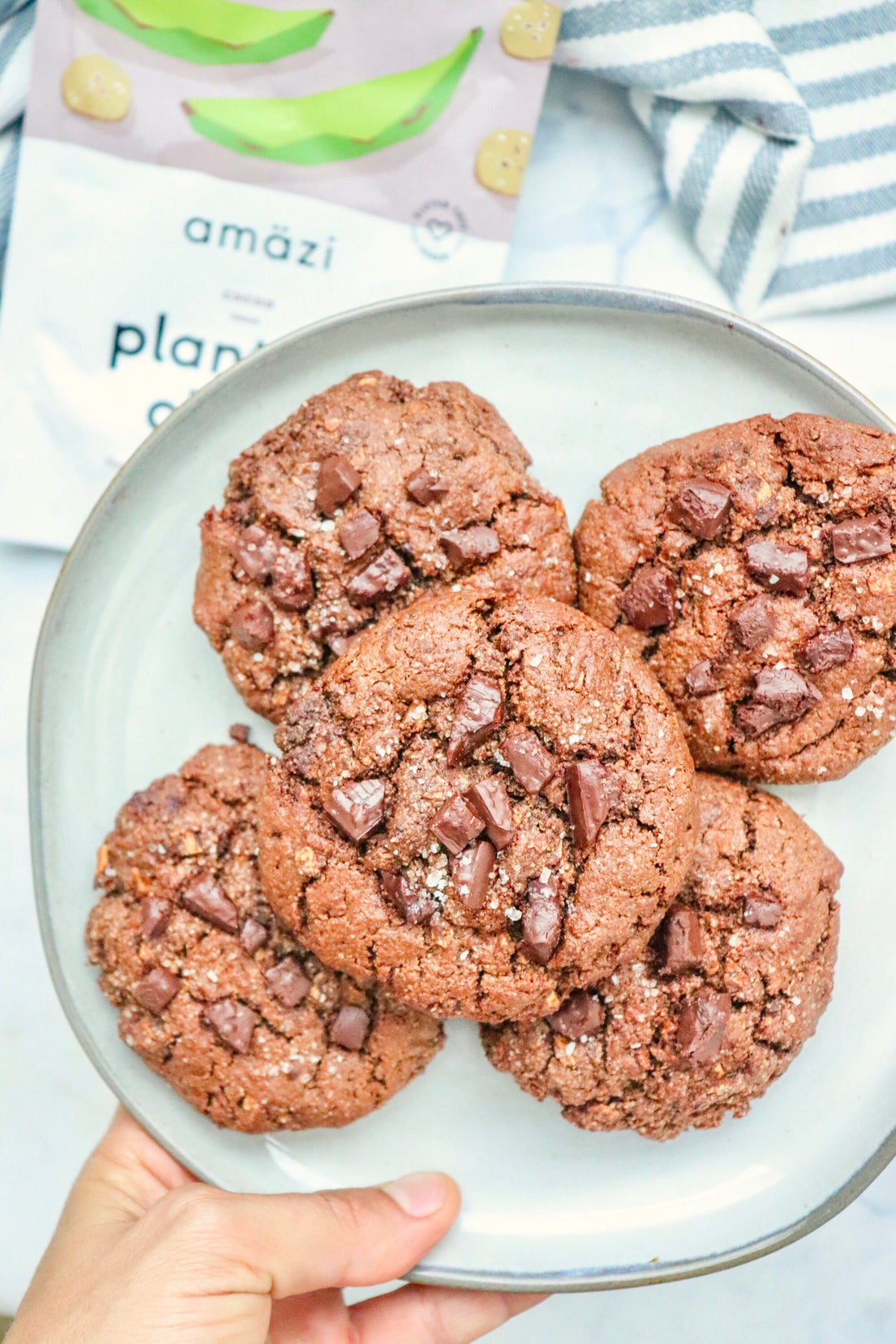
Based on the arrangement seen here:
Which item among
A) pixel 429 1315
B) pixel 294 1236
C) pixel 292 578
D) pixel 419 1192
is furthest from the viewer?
pixel 429 1315

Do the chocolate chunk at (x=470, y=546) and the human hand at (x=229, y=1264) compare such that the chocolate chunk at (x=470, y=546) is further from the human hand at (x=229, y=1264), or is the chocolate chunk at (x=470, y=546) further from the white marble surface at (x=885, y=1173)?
the human hand at (x=229, y=1264)

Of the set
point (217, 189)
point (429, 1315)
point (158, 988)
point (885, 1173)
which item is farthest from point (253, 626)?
point (885, 1173)

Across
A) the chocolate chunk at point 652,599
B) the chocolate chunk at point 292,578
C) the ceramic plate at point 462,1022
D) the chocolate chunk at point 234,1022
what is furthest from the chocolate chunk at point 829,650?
the chocolate chunk at point 234,1022

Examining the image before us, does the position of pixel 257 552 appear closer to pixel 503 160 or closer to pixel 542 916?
pixel 542 916

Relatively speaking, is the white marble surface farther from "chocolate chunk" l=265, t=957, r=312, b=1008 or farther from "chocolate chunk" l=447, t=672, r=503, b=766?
"chocolate chunk" l=447, t=672, r=503, b=766

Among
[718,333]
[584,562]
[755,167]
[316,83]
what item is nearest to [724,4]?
[755,167]
